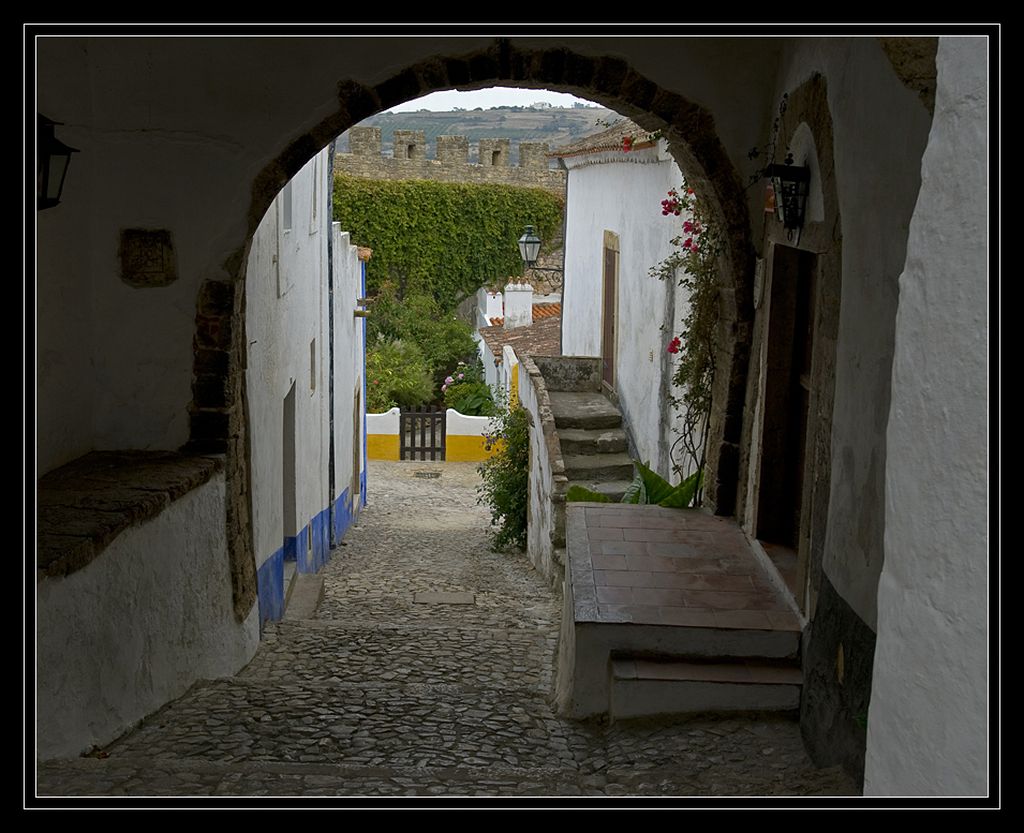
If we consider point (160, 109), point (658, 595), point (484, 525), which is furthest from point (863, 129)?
point (484, 525)

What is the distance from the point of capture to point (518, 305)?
84.9ft

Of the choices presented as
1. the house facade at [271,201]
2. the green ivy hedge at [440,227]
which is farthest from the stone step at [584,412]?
the green ivy hedge at [440,227]

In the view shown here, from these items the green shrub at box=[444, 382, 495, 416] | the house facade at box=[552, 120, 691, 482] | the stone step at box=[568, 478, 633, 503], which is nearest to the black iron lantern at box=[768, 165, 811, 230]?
the house facade at box=[552, 120, 691, 482]

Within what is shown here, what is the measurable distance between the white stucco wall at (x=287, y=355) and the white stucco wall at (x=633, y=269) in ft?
9.61

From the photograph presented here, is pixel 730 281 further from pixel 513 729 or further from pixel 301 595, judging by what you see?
pixel 301 595

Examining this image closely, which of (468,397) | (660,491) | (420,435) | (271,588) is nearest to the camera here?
(660,491)

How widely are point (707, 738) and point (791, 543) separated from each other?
1814mm

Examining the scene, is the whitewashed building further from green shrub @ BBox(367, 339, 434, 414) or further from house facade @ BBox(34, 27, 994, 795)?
green shrub @ BBox(367, 339, 434, 414)

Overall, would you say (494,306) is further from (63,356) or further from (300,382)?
(63,356)

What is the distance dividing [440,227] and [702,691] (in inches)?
914

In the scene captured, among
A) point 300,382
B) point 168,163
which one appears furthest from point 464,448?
point 168,163

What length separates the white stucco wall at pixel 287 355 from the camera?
7.64m

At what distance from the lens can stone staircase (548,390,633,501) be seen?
1083cm

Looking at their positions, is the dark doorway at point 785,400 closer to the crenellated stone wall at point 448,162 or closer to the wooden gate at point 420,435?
the wooden gate at point 420,435
